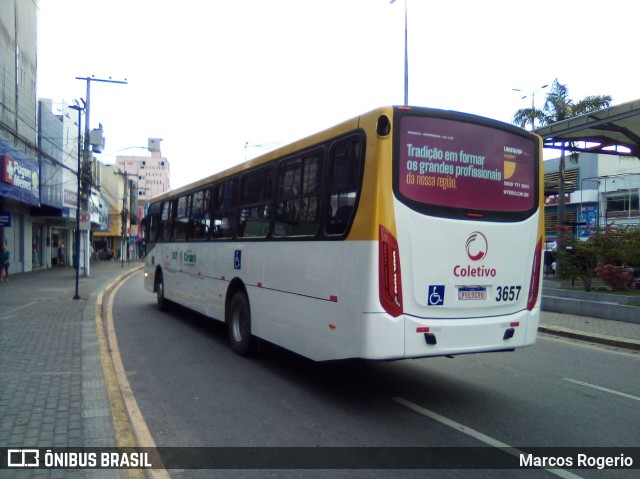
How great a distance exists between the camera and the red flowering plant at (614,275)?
1590cm

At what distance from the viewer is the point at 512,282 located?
20.9 ft

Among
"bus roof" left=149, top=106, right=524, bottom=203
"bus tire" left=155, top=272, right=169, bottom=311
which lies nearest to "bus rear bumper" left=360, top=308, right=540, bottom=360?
"bus roof" left=149, top=106, right=524, bottom=203

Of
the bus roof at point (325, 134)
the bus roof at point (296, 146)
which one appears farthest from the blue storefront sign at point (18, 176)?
the bus roof at point (325, 134)

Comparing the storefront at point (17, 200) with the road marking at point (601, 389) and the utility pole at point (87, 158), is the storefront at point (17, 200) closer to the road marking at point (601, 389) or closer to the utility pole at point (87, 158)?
the utility pole at point (87, 158)

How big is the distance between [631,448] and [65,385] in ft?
20.4

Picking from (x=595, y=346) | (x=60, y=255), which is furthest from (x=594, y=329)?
(x=60, y=255)

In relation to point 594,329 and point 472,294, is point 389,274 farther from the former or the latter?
point 594,329

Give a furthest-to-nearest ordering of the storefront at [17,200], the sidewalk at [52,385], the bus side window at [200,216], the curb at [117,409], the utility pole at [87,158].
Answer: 1. the utility pole at [87,158]
2. the storefront at [17,200]
3. the bus side window at [200,216]
4. the sidewalk at [52,385]
5. the curb at [117,409]

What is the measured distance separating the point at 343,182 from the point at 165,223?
29.8ft

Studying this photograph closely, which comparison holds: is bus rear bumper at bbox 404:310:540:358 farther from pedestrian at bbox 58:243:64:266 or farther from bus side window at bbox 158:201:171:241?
pedestrian at bbox 58:243:64:266

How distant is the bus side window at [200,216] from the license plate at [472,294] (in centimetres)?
600

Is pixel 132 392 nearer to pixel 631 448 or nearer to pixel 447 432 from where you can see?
pixel 447 432

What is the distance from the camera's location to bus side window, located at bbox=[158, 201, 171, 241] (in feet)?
44.8

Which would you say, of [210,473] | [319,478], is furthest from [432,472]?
[210,473]
